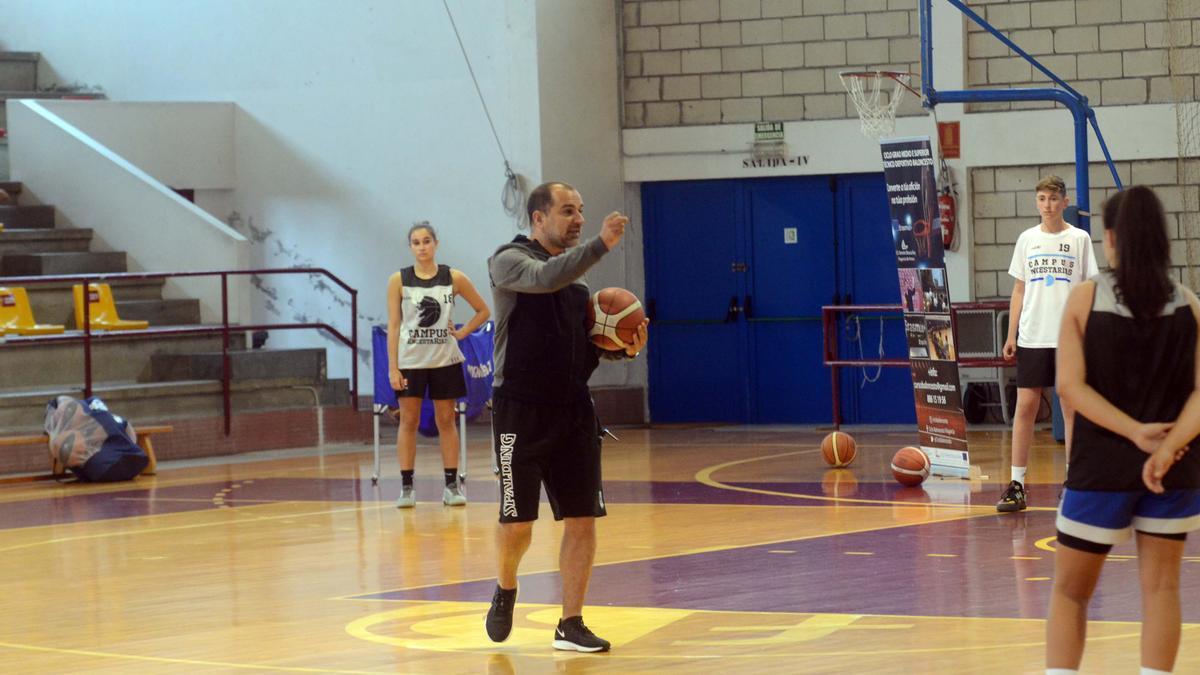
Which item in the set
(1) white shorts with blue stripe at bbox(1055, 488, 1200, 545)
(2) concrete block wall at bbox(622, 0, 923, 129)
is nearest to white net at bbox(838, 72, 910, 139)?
(2) concrete block wall at bbox(622, 0, 923, 129)

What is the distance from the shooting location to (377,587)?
28.7ft

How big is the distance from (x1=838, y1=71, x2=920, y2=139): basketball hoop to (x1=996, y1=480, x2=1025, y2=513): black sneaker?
6.31 m

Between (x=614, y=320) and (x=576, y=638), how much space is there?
3.99 ft

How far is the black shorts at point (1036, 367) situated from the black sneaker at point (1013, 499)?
24.5 inches

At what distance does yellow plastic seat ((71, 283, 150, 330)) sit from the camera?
17.4 metres

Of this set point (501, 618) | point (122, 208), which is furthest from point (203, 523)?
point (122, 208)

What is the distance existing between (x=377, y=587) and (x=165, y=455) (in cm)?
809

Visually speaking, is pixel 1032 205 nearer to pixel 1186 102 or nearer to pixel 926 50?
pixel 1186 102

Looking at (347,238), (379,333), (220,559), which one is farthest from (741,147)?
(220,559)

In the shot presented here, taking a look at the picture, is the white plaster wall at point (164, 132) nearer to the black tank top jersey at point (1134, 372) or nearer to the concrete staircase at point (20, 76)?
the concrete staircase at point (20, 76)

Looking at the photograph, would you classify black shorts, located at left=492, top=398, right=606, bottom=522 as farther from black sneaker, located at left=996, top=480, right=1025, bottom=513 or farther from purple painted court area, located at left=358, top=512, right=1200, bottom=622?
black sneaker, located at left=996, top=480, right=1025, bottom=513

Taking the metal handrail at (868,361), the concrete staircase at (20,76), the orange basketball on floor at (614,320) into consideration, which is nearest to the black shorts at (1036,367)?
the orange basketball on floor at (614,320)

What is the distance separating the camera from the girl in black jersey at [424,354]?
12.0 m

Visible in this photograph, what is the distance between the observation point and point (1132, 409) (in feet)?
16.5
